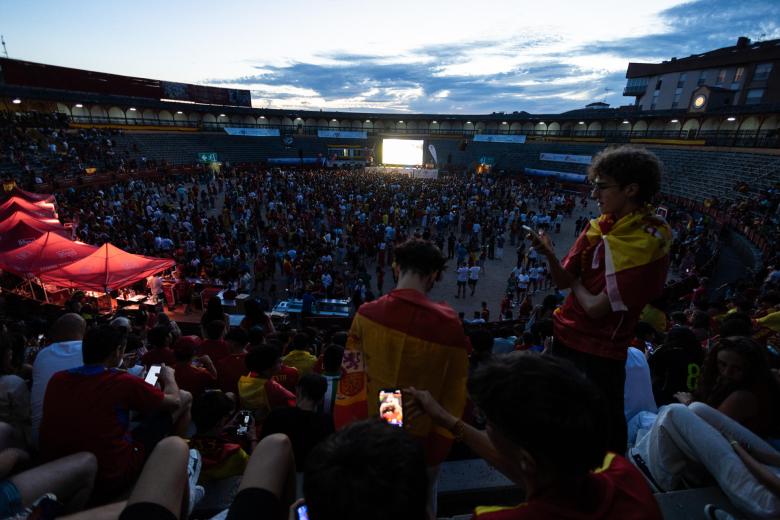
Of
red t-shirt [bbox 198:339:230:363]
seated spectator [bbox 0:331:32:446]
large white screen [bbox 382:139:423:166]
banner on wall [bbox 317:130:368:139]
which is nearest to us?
seated spectator [bbox 0:331:32:446]

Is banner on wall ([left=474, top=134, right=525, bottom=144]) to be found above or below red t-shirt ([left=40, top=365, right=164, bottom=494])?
above

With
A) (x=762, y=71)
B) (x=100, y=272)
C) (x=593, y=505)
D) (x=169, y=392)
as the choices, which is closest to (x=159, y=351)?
(x=169, y=392)

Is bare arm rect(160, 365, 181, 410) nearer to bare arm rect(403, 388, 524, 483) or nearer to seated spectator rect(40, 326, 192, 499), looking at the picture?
seated spectator rect(40, 326, 192, 499)

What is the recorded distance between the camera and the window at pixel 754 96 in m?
41.0

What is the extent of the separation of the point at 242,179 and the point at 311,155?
2482 cm

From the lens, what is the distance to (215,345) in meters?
5.09

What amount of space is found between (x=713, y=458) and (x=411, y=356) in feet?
6.02

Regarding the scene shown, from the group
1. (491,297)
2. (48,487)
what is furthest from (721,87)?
(48,487)

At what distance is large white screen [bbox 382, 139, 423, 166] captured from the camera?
5484 centimetres

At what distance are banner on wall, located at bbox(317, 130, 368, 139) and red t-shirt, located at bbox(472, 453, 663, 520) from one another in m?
58.1

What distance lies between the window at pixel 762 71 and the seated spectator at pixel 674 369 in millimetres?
55563

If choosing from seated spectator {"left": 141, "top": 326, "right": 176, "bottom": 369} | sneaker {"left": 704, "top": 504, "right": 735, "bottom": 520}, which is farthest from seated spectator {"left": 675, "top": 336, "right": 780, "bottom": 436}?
seated spectator {"left": 141, "top": 326, "right": 176, "bottom": 369}

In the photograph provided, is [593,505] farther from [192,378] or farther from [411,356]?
[192,378]

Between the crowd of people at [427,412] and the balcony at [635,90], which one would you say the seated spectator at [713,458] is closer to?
the crowd of people at [427,412]
